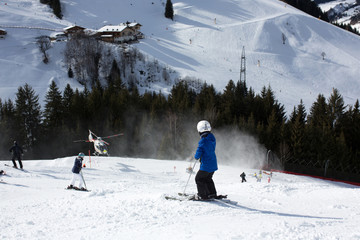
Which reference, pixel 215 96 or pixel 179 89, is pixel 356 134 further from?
pixel 179 89

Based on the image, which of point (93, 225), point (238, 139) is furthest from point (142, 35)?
point (93, 225)

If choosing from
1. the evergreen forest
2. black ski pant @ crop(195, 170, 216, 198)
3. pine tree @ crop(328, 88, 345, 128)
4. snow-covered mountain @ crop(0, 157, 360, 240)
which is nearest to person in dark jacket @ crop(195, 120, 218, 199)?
black ski pant @ crop(195, 170, 216, 198)

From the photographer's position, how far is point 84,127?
42.0m

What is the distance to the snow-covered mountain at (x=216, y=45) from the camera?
58.3 meters

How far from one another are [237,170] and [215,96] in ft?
81.6

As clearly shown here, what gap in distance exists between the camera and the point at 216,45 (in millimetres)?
79625

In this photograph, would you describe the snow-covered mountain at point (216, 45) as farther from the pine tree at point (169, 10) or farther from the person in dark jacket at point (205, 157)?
the person in dark jacket at point (205, 157)

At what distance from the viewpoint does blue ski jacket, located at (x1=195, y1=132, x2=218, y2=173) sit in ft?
21.8

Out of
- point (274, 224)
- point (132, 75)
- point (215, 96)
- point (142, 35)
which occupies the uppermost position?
point (142, 35)

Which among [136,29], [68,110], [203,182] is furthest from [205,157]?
[136,29]

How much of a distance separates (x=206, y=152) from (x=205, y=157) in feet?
0.48

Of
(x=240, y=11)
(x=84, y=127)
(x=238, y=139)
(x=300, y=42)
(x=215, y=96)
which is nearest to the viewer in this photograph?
(x=238, y=139)

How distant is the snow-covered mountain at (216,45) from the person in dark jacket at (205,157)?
1857 inches

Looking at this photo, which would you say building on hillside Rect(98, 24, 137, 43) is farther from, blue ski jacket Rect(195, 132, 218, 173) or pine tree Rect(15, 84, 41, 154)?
blue ski jacket Rect(195, 132, 218, 173)
